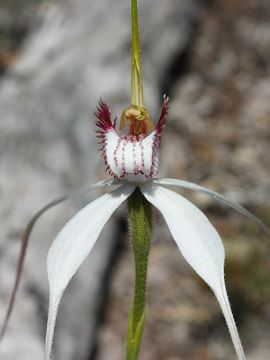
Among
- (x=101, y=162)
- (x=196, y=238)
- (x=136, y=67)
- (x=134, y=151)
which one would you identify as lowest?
(x=196, y=238)

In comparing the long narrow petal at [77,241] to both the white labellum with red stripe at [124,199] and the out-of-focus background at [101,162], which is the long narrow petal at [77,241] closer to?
the white labellum with red stripe at [124,199]

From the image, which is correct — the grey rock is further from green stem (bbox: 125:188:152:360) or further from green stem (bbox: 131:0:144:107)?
green stem (bbox: 131:0:144:107)

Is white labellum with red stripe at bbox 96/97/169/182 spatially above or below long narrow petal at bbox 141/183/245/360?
above

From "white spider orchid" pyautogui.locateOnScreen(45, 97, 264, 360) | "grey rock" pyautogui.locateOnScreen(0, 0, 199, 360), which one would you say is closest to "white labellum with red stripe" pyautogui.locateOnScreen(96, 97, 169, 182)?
"white spider orchid" pyautogui.locateOnScreen(45, 97, 264, 360)

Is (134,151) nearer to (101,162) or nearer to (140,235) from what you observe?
(140,235)

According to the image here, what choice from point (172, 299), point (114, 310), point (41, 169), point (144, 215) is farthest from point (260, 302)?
→ point (144, 215)

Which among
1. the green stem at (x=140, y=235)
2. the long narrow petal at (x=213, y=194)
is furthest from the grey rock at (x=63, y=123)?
the long narrow petal at (x=213, y=194)

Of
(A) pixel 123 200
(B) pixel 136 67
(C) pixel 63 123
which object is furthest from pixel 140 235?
(C) pixel 63 123

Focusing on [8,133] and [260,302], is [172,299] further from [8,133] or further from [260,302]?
[8,133]
